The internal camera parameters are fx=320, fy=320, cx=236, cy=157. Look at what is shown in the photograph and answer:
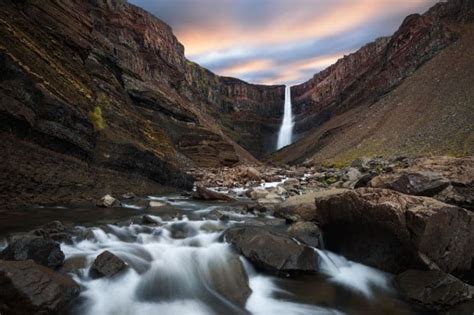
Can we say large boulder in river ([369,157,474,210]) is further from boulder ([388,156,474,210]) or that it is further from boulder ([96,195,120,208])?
boulder ([96,195,120,208])

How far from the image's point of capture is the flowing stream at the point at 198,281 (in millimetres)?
5688

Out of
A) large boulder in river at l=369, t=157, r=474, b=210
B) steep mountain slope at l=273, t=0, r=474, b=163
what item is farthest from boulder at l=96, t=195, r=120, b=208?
steep mountain slope at l=273, t=0, r=474, b=163

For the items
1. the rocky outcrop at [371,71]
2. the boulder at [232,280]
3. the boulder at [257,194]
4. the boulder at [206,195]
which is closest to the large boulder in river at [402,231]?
the boulder at [232,280]

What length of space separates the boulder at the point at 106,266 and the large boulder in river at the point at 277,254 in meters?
2.67

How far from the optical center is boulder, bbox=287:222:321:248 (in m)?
8.25

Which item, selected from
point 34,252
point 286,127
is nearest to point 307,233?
point 34,252

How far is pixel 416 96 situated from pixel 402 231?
62513mm

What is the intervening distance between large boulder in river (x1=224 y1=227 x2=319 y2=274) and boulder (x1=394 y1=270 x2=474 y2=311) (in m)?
1.89

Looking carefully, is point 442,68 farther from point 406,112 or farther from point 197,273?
point 197,273

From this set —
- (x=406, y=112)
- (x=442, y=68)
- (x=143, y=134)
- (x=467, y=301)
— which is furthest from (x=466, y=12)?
(x=467, y=301)

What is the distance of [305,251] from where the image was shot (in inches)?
278

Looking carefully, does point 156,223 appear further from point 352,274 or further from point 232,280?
point 352,274

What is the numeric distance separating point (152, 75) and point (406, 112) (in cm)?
5524

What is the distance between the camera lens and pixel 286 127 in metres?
143
